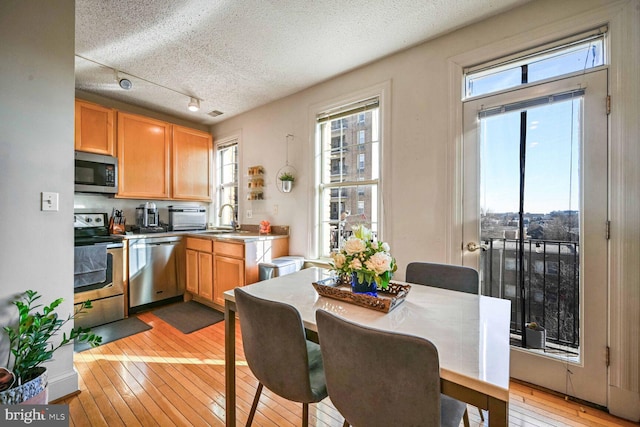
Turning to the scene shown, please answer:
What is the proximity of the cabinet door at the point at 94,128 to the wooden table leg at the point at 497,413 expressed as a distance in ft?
12.6

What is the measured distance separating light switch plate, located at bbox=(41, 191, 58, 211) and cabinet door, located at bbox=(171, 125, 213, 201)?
2094 mm

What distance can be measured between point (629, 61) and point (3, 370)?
3711 millimetres

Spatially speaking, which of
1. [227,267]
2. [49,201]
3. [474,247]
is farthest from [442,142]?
[49,201]

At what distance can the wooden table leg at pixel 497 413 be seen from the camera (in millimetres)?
685

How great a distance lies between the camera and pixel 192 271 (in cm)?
343

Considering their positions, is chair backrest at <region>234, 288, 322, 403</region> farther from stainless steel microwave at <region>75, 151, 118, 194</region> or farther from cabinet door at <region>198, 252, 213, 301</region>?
stainless steel microwave at <region>75, 151, 118, 194</region>

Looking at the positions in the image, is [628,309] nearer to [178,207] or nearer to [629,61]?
[629,61]

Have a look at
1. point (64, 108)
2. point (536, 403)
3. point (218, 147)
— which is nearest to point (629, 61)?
point (536, 403)

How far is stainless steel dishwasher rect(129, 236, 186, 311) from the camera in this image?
3.05m

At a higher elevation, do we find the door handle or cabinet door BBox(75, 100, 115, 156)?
cabinet door BBox(75, 100, 115, 156)

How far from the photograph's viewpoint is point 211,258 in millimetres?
3193

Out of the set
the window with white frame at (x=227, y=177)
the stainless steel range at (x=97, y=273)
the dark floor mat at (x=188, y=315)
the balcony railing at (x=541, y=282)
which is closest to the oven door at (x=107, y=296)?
the stainless steel range at (x=97, y=273)

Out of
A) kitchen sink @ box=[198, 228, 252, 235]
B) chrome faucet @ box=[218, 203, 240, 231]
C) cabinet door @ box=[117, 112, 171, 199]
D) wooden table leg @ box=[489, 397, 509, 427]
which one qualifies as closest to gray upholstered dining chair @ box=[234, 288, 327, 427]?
wooden table leg @ box=[489, 397, 509, 427]

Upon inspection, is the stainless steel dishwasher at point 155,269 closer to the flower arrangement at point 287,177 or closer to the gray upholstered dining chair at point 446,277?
the flower arrangement at point 287,177
